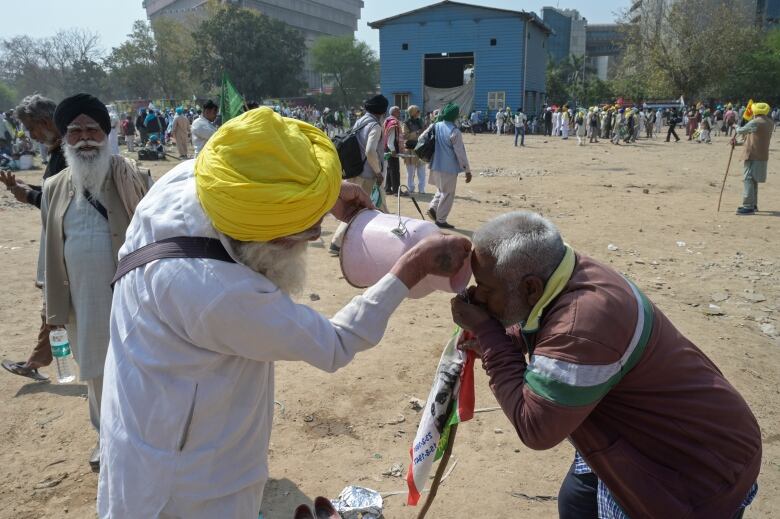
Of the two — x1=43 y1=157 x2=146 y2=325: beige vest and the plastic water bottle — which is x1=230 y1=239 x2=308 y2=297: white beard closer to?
x1=43 y1=157 x2=146 y2=325: beige vest

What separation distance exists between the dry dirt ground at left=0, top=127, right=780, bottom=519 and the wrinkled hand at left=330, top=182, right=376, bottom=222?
165cm

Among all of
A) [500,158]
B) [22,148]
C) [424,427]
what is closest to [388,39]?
[500,158]

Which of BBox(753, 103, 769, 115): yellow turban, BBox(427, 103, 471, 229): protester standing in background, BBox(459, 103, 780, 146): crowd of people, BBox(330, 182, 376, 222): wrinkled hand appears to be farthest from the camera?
BBox(459, 103, 780, 146): crowd of people

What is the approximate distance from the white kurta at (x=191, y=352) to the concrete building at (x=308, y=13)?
8336 centimetres

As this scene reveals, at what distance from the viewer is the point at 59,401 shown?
4172mm

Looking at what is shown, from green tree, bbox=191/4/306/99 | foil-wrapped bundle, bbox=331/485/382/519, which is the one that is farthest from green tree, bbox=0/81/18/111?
foil-wrapped bundle, bbox=331/485/382/519

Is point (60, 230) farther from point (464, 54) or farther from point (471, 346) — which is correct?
point (464, 54)

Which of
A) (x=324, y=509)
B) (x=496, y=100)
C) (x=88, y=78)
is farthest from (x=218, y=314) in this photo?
(x=88, y=78)

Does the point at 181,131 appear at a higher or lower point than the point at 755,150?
higher

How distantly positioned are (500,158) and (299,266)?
1933 cm

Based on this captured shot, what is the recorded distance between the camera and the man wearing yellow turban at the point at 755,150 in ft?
32.0

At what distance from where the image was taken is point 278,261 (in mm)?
1579

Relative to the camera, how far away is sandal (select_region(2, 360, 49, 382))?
441 cm

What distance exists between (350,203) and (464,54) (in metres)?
40.6
